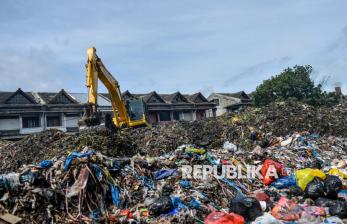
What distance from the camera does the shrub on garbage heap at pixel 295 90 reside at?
28.0 meters

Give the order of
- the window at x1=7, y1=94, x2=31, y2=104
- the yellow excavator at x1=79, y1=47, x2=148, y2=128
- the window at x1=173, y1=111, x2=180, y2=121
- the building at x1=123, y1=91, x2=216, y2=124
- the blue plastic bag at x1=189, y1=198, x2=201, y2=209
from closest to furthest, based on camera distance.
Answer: the blue plastic bag at x1=189, y1=198, x2=201, y2=209 < the yellow excavator at x1=79, y1=47, x2=148, y2=128 < the window at x1=7, y1=94, x2=31, y2=104 < the building at x1=123, y1=91, x2=216, y2=124 < the window at x1=173, y1=111, x2=180, y2=121

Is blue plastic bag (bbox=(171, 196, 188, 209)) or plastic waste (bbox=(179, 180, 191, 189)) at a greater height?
plastic waste (bbox=(179, 180, 191, 189))

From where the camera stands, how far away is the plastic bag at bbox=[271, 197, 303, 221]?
18.1 ft

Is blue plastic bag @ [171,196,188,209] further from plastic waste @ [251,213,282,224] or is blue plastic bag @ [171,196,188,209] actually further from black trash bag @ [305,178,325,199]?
black trash bag @ [305,178,325,199]

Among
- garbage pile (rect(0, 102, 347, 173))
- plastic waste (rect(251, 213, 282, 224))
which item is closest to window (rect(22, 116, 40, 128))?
garbage pile (rect(0, 102, 347, 173))

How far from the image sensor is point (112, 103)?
14625 millimetres

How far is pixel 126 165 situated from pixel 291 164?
16.4 ft

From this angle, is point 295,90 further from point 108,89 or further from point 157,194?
point 157,194

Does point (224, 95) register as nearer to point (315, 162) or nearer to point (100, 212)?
point (315, 162)

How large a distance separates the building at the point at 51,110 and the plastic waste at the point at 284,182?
17.2 metres

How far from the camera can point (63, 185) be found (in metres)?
6.29

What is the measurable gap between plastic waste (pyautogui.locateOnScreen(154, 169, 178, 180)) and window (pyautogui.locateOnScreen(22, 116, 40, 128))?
21049mm

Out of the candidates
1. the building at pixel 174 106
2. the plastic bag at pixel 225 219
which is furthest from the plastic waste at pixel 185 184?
the building at pixel 174 106

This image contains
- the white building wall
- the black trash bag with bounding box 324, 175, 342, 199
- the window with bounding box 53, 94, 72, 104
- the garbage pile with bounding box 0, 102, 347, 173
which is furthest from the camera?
the window with bounding box 53, 94, 72, 104
